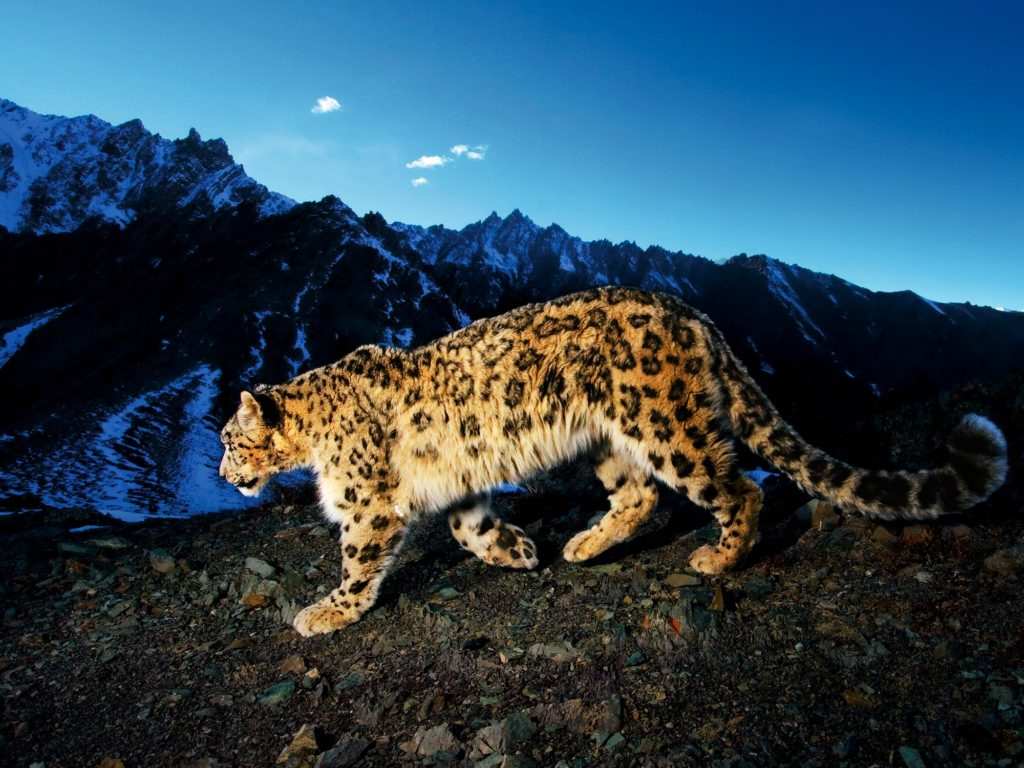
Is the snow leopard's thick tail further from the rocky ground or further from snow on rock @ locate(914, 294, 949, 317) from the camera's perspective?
snow on rock @ locate(914, 294, 949, 317)

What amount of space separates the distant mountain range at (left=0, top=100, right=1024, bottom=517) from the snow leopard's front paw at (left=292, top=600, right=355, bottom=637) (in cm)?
1273

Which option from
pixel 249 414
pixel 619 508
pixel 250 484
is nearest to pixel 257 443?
pixel 249 414

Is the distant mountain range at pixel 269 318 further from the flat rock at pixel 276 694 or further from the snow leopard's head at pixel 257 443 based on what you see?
the flat rock at pixel 276 694

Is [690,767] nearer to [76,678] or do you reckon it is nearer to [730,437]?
[730,437]

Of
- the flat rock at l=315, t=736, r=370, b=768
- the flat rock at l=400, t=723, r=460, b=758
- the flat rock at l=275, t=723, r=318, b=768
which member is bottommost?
the flat rock at l=275, t=723, r=318, b=768

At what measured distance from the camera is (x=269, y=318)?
87.8 m

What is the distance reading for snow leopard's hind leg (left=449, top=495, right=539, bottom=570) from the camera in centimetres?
660

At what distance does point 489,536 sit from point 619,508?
1363mm

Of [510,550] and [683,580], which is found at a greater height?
[683,580]

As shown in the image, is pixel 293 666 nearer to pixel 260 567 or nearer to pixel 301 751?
pixel 301 751

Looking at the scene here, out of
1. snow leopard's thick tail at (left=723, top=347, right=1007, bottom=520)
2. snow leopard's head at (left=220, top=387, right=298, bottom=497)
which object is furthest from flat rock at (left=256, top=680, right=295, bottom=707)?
snow leopard's thick tail at (left=723, top=347, right=1007, bottom=520)

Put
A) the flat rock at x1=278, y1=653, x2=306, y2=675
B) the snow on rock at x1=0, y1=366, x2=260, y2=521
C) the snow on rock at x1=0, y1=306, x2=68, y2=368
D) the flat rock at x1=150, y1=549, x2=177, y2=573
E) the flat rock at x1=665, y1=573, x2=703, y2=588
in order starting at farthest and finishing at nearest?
1. the snow on rock at x1=0, y1=306, x2=68, y2=368
2. the snow on rock at x1=0, y1=366, x2=260, y2=521
3. the flat rock at x1=150, y1=549, x2=177, y2=573
4. the flat rock at x1=665, y1=573, x2=703, y2=588
5. the flat rock at x1=278, y1=653, x2=306, y2=675

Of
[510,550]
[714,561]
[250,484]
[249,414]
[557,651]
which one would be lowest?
[557,651]

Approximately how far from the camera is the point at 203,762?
4277 millimetres
